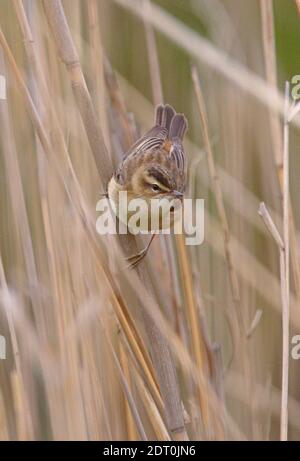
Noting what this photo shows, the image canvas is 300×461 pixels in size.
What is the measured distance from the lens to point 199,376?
179cm

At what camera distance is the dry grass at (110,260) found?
5.00 ft

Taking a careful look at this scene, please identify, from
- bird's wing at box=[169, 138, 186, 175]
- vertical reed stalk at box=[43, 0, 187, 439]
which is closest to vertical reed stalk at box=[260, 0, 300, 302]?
bird's wing at box=[169, 138, 186, 175]

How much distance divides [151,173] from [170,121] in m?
0.28

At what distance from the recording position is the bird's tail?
2.04 metres

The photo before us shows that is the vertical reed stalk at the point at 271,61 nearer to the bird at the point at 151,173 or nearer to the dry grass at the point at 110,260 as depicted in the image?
the dry grass at the point at 110,260

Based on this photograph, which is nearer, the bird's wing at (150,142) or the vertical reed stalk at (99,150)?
the vertical reed stalk at (99,150)

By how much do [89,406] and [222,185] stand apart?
0.88m

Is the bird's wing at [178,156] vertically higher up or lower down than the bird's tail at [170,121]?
lower down

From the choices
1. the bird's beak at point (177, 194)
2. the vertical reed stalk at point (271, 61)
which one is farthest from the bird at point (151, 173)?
the vertical reed stalk at point (271, 61)

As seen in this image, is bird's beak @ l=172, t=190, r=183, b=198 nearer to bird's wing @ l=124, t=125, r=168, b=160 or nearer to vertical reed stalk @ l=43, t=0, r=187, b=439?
bird's wing @ l=124, t=125, r=168, b=160

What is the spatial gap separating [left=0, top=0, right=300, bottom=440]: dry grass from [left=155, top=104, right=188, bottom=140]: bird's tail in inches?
4.2

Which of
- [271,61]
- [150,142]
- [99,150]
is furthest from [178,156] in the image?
[99,150]

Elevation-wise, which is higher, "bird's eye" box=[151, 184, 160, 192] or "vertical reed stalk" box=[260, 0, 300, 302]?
"vertical reed stalk" box=[260, 0, 300, 302]

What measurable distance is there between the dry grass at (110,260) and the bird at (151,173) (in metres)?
0.06
